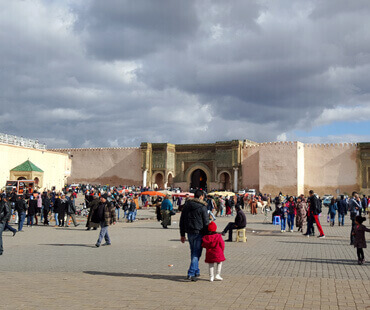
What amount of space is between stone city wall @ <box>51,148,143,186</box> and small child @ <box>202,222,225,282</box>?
42385mm

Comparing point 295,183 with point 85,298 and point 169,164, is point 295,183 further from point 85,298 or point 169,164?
point 85,298

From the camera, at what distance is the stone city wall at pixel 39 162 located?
3631 centimetres

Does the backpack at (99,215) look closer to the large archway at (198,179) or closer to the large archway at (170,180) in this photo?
the large archway at (170,180)

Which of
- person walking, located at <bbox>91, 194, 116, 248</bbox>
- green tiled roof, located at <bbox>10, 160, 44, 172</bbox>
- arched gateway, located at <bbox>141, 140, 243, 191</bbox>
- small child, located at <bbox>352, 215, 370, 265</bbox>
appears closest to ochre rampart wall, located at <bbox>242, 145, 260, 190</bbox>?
arched gateway, located at <bbox>141, 140, 243, 191</bbox>

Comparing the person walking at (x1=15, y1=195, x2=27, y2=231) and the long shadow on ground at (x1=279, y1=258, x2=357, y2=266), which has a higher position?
the person walking at (x1=15, y1=195, x2=27, y2=231)

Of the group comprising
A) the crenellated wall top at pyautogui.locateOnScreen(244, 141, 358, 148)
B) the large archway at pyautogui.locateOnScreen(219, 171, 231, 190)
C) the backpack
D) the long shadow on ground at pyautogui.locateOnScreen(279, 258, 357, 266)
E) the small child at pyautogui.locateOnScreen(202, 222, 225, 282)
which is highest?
the crenellated wall top at pyautogui.locateOnScreen(244, 141, 358, 148)

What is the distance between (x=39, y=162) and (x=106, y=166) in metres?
12.0

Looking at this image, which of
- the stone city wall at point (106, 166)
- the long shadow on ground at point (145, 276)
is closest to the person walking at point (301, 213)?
the long shadow on ground at point (145, 276)

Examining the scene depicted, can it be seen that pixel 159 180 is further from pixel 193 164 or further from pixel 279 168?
pixel 279 168

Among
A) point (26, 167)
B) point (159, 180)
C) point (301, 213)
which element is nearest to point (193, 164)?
point (159, 180)

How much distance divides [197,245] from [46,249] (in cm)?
489

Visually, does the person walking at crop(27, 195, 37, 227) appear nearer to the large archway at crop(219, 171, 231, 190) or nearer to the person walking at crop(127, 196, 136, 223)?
the person walking at crop(127, 196, 136, 223)

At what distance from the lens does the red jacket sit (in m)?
6.40

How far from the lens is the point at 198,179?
50.2m
